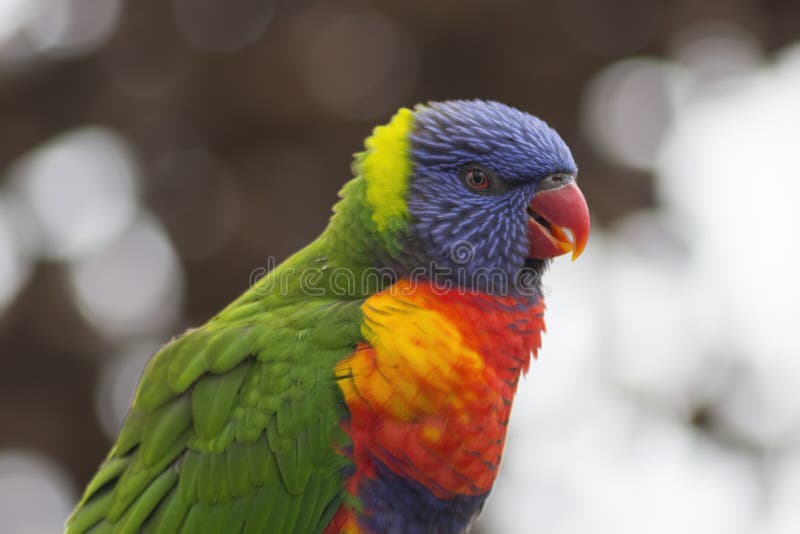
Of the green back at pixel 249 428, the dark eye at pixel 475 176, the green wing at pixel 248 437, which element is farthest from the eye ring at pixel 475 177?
the green wing at pixel 248 437

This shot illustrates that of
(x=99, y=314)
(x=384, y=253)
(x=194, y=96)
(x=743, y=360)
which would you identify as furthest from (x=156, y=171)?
(x=743, y=360)

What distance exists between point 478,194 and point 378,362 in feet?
2.17

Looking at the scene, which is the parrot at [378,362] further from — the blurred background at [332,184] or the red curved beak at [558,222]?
the blurred background at [332,184]

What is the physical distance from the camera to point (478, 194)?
260 centimetres

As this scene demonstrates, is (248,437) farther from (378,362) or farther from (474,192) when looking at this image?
(474,192)

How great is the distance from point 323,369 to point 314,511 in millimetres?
392

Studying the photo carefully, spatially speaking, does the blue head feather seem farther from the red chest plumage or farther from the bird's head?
the red chest plumage

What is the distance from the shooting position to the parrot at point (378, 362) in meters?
2.27

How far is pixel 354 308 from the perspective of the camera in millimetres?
2379

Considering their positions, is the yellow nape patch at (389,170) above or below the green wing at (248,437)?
above

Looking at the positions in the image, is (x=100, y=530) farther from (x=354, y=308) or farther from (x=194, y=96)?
(x=194, y=96)

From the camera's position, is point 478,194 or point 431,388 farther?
point 478,194

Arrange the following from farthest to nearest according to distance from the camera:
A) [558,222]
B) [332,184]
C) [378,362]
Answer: [332,184], [558,222], [378,362]

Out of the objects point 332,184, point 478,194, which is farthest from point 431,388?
point 332,184
